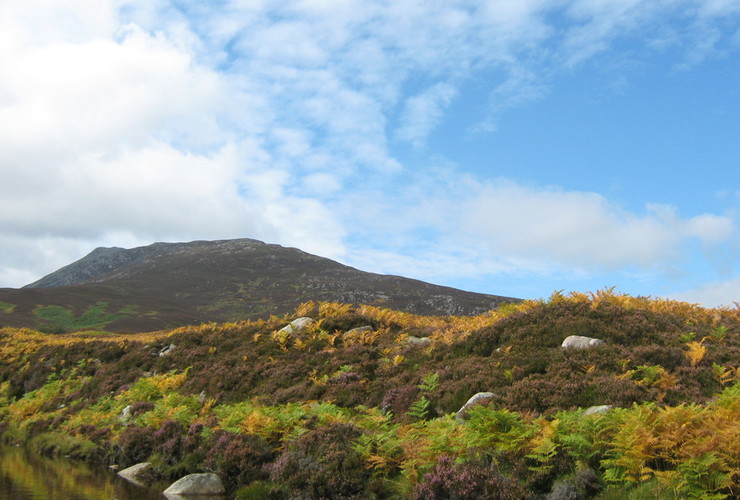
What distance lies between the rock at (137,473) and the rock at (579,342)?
11776 millimetres

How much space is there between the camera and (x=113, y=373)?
22891 millimetres

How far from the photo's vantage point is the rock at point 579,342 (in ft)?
44.2

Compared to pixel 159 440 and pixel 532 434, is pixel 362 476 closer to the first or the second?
pixel 532 434

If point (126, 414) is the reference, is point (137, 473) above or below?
below

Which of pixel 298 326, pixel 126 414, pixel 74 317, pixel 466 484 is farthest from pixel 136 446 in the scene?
pixel 74 317

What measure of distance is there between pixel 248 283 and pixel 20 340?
9092cm

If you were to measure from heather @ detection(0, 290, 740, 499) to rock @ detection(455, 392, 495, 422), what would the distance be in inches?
7.6

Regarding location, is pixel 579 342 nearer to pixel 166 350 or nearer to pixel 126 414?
pixel 126 414

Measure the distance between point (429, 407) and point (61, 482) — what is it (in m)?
9.64

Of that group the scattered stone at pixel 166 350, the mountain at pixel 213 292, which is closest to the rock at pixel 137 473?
the scattered stone at pixel 166 350

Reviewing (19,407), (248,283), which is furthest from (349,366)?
(248,283)

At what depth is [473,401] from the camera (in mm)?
11477

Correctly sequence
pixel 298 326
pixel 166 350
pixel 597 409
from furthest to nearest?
pixel 166 350
pixel 298 326
pixel 597 409

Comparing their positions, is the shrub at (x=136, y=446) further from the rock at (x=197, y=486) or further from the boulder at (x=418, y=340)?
the boulder at (x=418, y=340)
